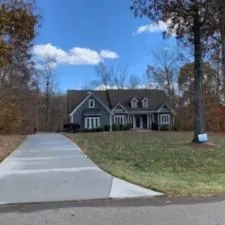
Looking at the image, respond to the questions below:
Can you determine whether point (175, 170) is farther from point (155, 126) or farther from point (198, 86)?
point (155, 126)

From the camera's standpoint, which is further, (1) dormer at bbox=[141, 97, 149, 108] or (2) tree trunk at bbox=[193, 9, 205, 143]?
(1) dormer at bbox=[141, 97, 149, 108]

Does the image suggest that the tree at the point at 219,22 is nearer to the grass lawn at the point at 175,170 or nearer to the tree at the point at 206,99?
the grass lawn at the point at 175,170

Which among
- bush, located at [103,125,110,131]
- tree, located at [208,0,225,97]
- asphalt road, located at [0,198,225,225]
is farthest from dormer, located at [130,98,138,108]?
asphalt road, located at [0,198,225,225]

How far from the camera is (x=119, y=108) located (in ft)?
204

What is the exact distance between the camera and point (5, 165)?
47.8 ft

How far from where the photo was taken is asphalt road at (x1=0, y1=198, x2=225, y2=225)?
22.3 ft

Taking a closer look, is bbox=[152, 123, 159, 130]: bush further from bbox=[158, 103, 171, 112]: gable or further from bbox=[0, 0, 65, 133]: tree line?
bbox=[0, 0, 65, 133]: tree line

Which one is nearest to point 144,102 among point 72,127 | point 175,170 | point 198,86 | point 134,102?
point 134,102

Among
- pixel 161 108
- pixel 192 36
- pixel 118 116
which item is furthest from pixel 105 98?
pixel 192 36

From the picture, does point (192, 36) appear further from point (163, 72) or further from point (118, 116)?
point (163, 72)

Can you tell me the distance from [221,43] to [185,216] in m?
17.0

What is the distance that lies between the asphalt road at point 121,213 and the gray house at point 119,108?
5117 cm

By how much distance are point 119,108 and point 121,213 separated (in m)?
54.9

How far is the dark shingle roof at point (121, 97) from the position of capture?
61.9m
